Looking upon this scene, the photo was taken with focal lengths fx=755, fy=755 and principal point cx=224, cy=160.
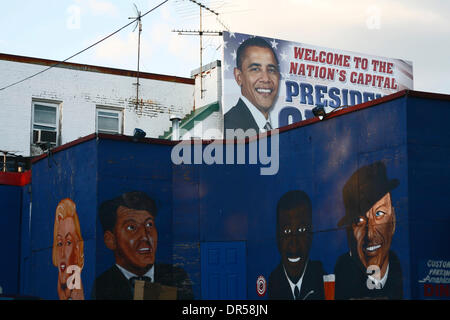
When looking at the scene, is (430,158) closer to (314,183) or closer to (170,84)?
(314,183)

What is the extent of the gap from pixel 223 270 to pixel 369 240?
4997 mm

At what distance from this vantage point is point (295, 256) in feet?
58.9

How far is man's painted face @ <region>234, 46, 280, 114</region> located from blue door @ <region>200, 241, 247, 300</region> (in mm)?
9722

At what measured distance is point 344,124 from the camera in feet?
55.1

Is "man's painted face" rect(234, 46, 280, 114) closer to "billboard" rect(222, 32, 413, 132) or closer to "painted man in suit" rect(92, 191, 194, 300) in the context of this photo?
"billboard" rect(222, 32, 413, 132)

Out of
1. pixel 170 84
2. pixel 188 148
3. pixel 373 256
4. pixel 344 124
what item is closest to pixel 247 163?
pixel 188 148

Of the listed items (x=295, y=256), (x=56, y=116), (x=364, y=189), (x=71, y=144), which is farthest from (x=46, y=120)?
(x=364, y=189)

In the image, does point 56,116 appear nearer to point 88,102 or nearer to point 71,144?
point 88,102

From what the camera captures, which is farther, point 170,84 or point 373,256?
point 170,84

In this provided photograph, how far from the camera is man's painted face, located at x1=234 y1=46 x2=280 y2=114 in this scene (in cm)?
2816

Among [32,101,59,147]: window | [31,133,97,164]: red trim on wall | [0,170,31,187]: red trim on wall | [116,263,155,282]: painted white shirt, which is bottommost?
[116,263,155,282]: painted white shirt

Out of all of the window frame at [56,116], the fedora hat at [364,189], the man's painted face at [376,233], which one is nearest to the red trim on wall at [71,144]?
the window frame at [56,116]

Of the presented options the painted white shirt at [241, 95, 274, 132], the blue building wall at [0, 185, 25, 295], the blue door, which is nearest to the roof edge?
the painted white shirt at [241, 95, 274, 132]
